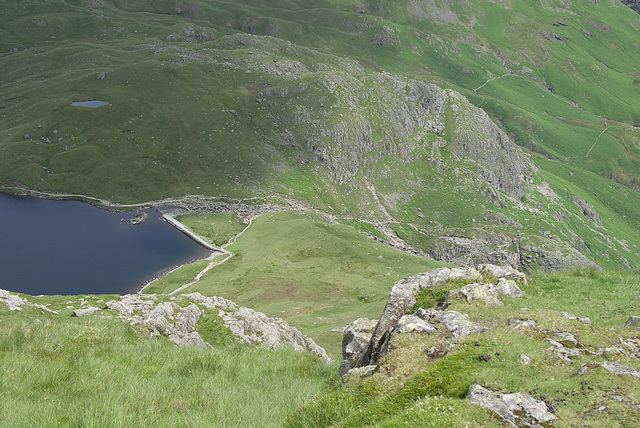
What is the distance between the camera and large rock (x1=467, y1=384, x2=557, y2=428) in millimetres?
8266

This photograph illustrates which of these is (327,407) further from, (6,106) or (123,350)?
(6,106)

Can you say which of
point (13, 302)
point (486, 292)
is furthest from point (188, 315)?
point (486, 292)

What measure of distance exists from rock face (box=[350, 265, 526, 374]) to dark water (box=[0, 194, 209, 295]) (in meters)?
80.8

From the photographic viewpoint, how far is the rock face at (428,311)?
1321cm

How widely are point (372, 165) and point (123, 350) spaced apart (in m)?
167

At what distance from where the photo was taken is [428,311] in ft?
47.9

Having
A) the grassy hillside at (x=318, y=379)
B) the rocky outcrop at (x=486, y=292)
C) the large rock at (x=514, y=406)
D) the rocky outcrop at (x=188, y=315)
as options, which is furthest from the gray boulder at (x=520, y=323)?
the rocky outcrop at (x=188, y=315)

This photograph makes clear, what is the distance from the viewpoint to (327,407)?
942 cm

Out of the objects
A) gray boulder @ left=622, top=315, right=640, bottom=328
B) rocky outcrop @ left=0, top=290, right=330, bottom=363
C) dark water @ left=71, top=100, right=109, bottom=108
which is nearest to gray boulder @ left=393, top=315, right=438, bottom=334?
gray boulder @ left=622, top=315, right=640, bottom=328

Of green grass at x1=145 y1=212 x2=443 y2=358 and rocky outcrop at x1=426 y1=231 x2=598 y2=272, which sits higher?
green grass at x1=145 y1=212 x2=443 y2=358

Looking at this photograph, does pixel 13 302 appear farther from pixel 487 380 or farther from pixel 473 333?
pixel 487 380

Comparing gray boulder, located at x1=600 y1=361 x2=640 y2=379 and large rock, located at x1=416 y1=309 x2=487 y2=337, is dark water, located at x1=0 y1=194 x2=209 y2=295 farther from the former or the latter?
gray boulder, located at x1=600 y1=361 x2=640 y2=379

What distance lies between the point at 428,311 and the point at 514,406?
5.99 meters

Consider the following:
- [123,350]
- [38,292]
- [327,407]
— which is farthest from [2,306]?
[38,292]
